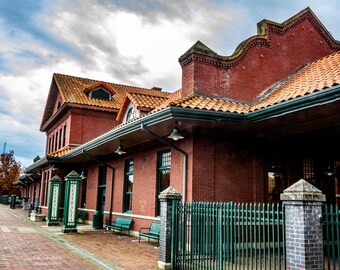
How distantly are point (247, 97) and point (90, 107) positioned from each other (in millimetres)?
15528

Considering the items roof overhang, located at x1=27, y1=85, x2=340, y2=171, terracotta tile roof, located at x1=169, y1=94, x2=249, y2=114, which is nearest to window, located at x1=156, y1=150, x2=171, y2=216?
roof overhang, located at x1=27, y1=85, x2=340, y2=171

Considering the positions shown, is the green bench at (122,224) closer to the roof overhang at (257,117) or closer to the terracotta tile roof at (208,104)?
the roof overhang at (257,117)

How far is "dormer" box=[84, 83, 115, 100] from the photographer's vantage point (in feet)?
92.1

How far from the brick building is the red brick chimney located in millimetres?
38

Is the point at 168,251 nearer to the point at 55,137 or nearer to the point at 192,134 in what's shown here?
the point at 192,134

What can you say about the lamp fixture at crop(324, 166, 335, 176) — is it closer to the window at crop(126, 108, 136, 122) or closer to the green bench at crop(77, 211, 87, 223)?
the window at crop(126, 108, 136, 122)

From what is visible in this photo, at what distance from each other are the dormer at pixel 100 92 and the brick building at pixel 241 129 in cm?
967

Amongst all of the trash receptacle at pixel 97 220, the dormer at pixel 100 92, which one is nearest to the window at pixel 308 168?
the trash receptacle at pixel 97 220

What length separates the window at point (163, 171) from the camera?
1384 cm

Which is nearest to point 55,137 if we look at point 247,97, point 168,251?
point 247,97

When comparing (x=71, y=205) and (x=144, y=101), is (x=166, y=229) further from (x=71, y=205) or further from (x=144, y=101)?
(x=144, y=101)

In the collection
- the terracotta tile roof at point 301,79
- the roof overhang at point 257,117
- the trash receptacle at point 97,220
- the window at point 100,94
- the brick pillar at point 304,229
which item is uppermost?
the window at point 100,94

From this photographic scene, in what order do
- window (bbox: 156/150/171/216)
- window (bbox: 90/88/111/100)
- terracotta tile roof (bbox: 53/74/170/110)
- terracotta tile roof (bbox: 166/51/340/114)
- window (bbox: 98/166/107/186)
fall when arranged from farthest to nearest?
1. window (bbox: 90/88/111/100)
2. terracotta tile roof (bbox: 53/74/170/110)
3. window (bbox: 98/166/107/186)
4. window (bbox: 156/150/171/216)
5. terracotta tile roof (bbox: 166/51/340/114)

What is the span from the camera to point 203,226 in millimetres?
8555
